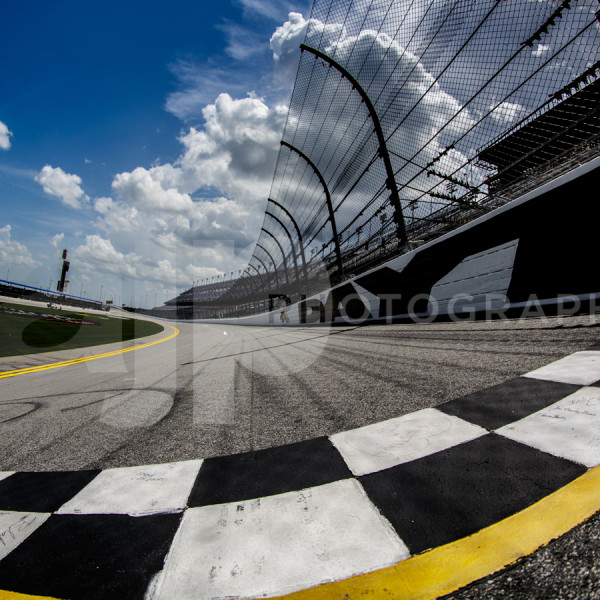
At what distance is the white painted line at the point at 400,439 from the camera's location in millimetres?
1108

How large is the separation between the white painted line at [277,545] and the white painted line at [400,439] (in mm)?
196

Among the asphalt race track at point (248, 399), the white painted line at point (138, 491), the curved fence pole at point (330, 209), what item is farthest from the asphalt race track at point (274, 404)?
the curved fence pole at point (330, 209)

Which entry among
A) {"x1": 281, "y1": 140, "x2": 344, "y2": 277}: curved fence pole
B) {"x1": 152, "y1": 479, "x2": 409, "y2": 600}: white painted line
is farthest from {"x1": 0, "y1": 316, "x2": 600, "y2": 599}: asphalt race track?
{"x1": 281, "y1": 140, "x2": 344, "y2": 277}: curved fence pole

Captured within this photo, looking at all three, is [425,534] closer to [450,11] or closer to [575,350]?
[575,350]

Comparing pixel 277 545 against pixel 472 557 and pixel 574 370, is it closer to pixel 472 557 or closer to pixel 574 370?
pixel 472 557

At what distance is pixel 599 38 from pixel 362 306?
7517 mm

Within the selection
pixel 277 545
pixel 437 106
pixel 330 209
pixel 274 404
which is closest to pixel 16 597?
pixel 277 545

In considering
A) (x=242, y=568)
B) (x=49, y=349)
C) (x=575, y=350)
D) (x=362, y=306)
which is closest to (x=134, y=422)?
(x=242, y=568)

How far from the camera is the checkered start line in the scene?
0.71 m

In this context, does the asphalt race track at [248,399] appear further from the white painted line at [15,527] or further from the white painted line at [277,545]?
the white painted line at [277,545]

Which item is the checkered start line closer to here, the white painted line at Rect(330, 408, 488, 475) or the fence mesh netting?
the white painted line at Rect(330, 408, 488, 475)

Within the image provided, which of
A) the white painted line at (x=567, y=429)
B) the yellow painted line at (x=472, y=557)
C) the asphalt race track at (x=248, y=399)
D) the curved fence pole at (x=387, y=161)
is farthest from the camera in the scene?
the curved fence pole at (x=387, y=161)

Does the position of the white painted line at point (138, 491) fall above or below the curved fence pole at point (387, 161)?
below

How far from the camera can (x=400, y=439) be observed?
1.25 meters
